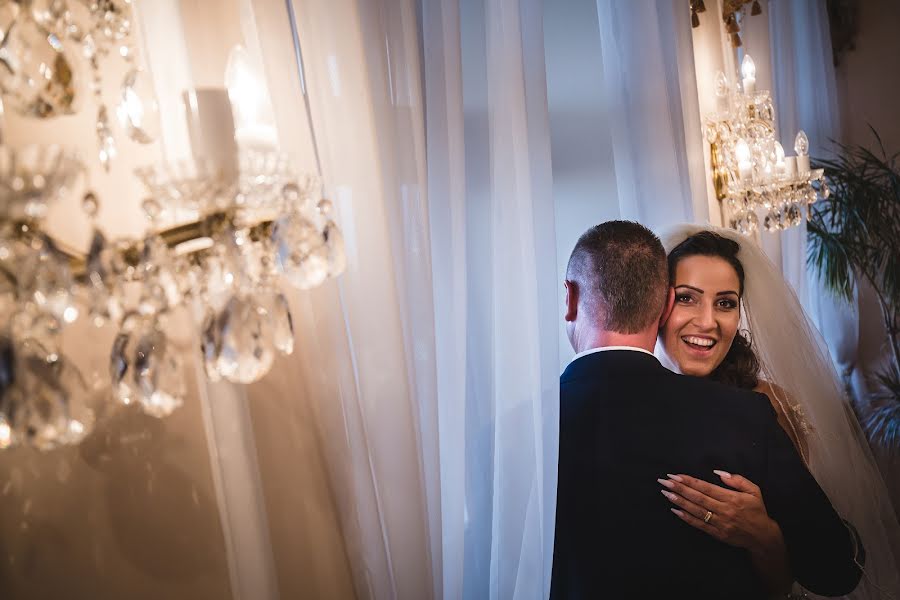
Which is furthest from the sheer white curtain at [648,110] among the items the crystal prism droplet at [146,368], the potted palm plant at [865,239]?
the crystal prism droplet at [146,368]

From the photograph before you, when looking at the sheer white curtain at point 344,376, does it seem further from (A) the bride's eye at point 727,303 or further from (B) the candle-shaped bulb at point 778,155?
(B) the candle-shaped bulb at point 778,155

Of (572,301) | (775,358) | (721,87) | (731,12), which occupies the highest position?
(731,12)

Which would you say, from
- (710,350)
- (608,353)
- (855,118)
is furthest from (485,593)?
(855,118)

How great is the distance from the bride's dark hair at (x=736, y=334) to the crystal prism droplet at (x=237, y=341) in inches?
64.5

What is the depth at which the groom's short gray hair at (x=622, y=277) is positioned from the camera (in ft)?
5.60

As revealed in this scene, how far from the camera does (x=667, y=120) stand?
227 centimetres

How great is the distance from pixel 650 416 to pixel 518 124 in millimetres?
700

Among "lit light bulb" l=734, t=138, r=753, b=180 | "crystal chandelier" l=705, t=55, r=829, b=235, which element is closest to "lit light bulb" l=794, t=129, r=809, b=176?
"crystal chandelier" l=705, t=55, r=829, b=235

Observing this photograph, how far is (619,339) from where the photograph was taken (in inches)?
67.1

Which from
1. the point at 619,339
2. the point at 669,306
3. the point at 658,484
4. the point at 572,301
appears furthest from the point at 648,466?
the point at 669,306

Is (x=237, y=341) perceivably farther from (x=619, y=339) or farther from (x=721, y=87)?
(x=721, y=87)

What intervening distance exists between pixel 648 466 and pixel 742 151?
5.19 ft

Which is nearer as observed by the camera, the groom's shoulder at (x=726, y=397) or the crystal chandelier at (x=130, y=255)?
the crystal chandelier at (x=130, y=255)

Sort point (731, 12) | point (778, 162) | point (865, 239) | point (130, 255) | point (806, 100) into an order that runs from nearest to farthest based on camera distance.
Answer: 1. point (130, 255)
2. point (778, 162)
3. point (731, 12)
4. point (865, 239)
5. point (806, 100)
